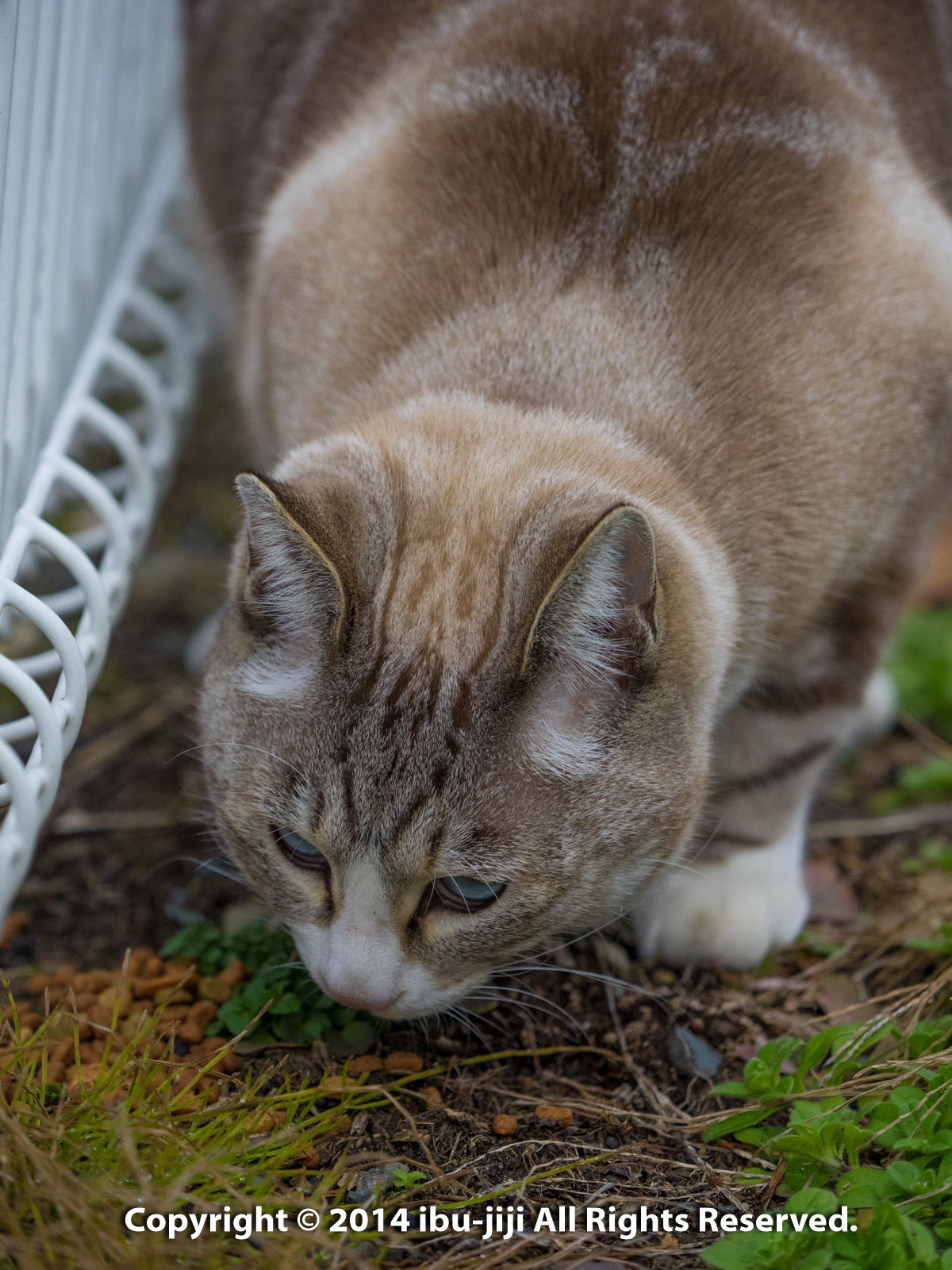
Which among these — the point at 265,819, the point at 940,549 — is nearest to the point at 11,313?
Result: the point at 265,819

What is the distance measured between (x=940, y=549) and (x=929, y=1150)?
115 inches

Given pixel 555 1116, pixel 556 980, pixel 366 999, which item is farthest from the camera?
pixel 556 980

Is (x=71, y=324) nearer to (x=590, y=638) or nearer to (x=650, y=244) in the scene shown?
(x=650, y=244)

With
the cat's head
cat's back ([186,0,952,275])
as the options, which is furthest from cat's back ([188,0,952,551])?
the cat's head

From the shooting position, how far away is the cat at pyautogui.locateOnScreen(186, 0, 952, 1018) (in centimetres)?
190

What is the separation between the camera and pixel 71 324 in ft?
9.00

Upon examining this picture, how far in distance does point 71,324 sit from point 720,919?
6.25 feet

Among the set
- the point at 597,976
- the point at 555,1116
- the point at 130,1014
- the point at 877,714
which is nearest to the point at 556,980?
the point at 597,976

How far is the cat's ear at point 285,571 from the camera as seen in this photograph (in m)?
1.84

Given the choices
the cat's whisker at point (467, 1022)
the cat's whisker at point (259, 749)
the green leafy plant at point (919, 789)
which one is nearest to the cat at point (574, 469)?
the cat's whisker at point (259, 749)

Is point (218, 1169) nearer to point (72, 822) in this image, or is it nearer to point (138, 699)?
point (72, 822)

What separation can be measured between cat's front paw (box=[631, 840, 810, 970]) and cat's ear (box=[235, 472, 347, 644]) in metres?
0.98

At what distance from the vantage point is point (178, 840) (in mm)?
2953

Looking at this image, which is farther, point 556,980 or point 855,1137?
point 556,980
